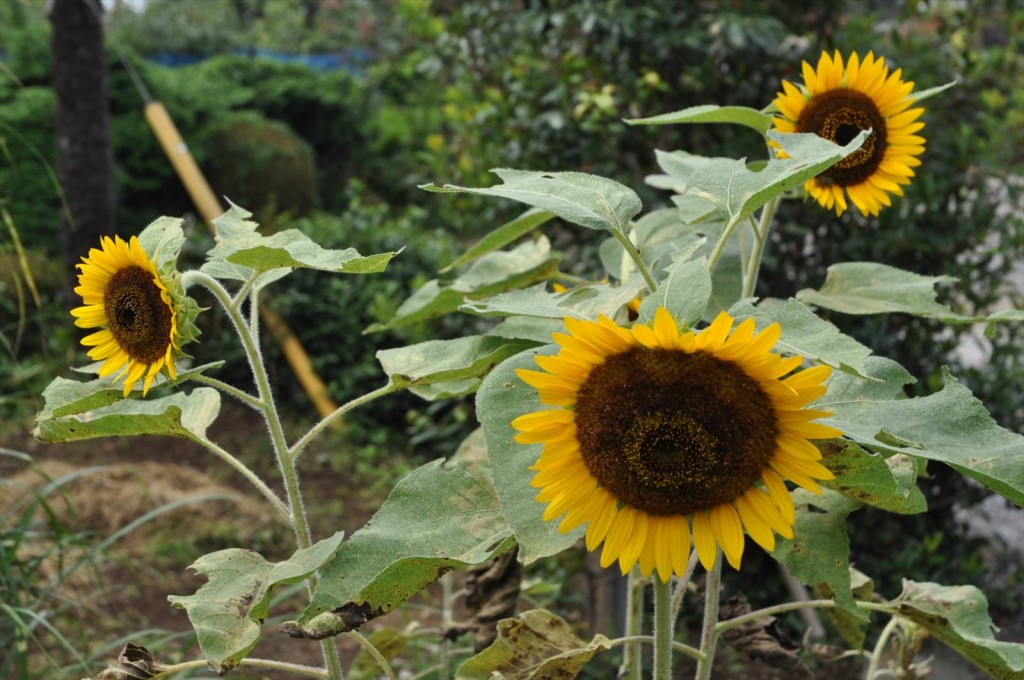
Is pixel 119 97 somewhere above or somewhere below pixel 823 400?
above

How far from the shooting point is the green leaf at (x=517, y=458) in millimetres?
926

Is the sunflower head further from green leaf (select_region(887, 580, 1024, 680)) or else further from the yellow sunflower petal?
green leaf (select_region(887, 580, 1024, 680))

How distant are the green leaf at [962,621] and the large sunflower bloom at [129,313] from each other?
0.89 metres

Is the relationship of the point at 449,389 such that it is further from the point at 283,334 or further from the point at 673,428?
the point at 283,334

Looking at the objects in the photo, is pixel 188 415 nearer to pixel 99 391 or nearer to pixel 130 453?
pixel 99 391

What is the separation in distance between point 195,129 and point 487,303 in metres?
7.82

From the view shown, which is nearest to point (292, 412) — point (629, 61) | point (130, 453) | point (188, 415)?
point (130, 453)

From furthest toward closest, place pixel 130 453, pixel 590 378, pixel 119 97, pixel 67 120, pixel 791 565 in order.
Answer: pixel 119 97, pixel 67 120, pixel 130 453, pixel 791 565, pixel 590 378

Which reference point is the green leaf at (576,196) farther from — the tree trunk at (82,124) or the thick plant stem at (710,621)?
the tree trunk at (82,124)

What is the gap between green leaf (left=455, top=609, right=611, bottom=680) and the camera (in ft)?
3.72

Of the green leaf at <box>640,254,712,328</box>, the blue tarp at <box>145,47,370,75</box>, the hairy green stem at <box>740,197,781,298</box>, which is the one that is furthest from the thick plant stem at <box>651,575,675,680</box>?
the blue tarp at <box>145,47,370,75</box>

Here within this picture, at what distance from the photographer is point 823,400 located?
3.58 feet

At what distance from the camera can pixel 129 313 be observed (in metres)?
1.10

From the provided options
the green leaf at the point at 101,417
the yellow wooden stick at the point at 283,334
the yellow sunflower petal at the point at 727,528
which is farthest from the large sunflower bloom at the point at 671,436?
the yellow wooden stick at the point at 283,334
